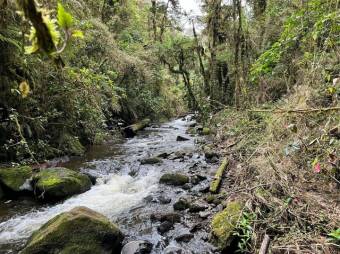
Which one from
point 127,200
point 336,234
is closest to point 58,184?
point 127,200

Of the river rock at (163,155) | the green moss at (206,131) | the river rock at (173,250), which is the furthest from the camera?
the green moss at (206,131)

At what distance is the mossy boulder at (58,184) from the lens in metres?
5.88

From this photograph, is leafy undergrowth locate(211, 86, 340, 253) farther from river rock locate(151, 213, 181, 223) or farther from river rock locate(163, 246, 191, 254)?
river rock locate(151, 213, 181, 223)

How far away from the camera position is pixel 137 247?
4.09m

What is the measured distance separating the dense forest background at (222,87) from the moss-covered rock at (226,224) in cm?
22

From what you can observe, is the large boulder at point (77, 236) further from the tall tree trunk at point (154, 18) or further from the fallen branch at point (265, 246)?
the tall tree trunk at point (154, 18)

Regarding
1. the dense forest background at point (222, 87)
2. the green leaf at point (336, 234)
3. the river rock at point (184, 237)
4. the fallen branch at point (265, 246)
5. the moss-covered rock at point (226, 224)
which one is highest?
the dense forest background at point (222, 87)

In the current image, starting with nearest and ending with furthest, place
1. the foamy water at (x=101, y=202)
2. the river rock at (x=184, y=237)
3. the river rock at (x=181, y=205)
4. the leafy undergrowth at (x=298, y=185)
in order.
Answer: the leafy undergrowth at (x=298, y=185) → the river rock at (x=184, y=237) → the foamy water at (x=101, y=202) → the river rock at (x=181, y=205)

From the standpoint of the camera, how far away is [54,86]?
8258mm

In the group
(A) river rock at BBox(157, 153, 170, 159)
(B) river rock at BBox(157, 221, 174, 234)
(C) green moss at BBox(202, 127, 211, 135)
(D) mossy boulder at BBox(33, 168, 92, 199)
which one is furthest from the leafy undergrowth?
(C) green moss at BBox(202, 127, 211, 135)

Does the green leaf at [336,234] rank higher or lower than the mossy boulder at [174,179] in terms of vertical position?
higher

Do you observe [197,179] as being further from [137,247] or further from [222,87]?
[222,87]

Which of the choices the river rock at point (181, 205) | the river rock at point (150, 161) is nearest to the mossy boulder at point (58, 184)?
the river rock at point (150, 161)

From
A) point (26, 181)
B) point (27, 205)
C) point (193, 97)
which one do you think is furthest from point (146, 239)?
point (193, 97)
